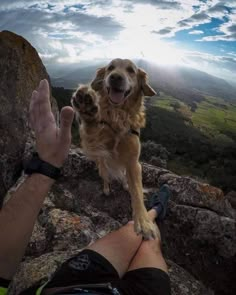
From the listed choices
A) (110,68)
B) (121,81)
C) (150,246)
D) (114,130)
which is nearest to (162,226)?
(114,130)

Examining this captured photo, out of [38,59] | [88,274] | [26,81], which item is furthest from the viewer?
[38,59]

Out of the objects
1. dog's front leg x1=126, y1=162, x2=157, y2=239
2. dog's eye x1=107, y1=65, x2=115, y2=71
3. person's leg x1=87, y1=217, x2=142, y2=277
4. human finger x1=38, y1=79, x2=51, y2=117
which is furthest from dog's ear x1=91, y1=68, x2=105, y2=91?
human finger x1=38, y1=79, x2=51, y2=117

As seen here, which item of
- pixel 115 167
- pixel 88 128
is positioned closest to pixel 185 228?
pixel 115 167

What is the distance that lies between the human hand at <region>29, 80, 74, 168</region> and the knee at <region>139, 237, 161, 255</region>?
2.02m

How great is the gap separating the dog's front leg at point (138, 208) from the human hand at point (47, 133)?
2.42 metres

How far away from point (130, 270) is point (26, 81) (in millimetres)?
5373

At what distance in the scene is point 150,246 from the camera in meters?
4.33

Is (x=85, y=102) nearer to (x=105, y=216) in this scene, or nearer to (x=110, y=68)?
(x=110, y=68)

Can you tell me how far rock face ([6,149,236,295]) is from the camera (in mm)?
5160

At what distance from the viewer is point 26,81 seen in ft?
24.9

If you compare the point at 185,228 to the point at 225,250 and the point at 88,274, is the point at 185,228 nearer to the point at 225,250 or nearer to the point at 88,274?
the point at 225,250

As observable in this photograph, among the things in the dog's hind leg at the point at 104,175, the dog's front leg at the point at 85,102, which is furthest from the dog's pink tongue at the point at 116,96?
the dog's front leg at the point at 85,102

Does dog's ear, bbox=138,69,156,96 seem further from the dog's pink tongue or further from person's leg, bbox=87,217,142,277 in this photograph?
person's leg, bbox=87,217,142,277

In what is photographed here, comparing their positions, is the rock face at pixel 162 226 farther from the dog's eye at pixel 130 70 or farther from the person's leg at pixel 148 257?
the dog's eye at pixel 130 70
